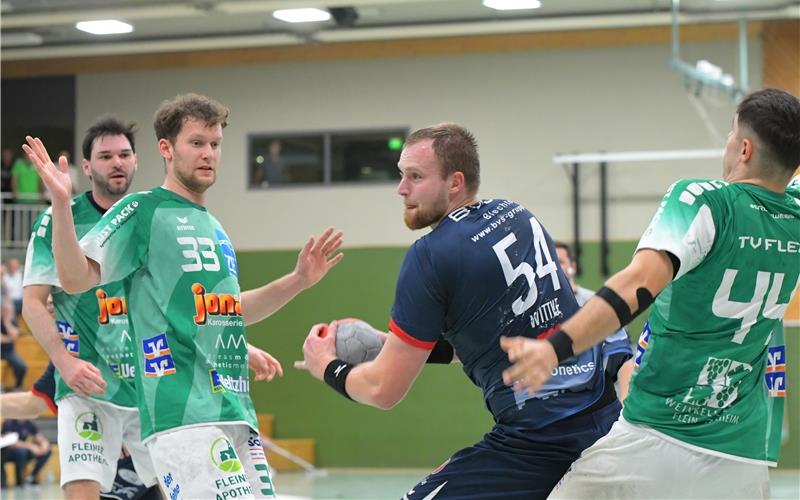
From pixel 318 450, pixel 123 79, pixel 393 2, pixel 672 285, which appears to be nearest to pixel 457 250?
pixel 672 285

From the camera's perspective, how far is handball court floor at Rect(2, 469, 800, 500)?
13.6 m

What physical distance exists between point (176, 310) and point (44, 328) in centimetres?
150

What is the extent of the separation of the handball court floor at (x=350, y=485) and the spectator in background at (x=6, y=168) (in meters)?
7.61

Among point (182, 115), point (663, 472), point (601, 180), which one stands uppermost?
point (601, 180)

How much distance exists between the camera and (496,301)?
4.18m

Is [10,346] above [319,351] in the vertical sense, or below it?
below

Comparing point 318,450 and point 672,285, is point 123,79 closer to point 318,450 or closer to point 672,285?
point 318,450

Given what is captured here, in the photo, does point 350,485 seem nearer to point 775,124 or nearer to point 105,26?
point 105,26

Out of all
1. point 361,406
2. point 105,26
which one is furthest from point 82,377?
point 105,26

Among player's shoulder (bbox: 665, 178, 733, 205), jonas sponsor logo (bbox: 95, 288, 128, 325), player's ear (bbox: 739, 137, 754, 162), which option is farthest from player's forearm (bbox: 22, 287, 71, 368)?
player's ear (bbox: 739, 137, 754, 162)

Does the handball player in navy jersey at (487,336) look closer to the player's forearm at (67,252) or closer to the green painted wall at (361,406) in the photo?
the player's forearm at (67,252)

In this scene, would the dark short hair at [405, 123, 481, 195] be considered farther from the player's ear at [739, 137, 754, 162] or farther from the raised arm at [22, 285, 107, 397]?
the raised arm at [22, 285, 107, 397]

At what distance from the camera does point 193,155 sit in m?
4.90

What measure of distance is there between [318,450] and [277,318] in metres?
2.35
